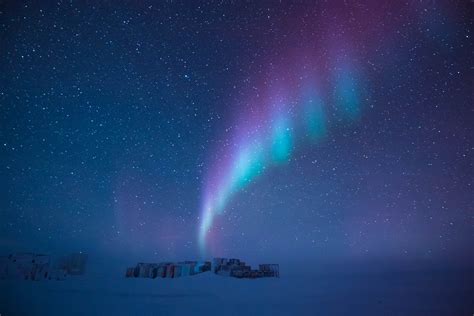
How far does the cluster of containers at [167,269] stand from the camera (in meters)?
9.58

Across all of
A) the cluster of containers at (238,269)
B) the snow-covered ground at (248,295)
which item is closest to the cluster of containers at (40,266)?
the snow-covered ground at (248,295)

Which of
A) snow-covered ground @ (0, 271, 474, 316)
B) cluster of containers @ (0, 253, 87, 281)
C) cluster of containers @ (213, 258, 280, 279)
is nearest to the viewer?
snow-covered ground @ (0, 271, 474, 316)

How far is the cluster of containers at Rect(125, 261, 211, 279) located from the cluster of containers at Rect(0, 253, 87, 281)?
1.50 metres

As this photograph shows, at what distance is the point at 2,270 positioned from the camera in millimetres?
8641

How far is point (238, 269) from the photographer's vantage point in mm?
10164

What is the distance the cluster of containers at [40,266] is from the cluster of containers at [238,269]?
4053mm

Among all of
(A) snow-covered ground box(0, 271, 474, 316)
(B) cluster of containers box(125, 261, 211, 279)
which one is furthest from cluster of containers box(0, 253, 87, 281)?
(B) cluster of containers box(125, 261, 211, 279)

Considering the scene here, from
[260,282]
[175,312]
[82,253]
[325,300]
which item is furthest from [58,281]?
[325,300]

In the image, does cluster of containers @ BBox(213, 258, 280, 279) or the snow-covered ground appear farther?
cluster of containers @ BBox(213, 258, 280, 279)

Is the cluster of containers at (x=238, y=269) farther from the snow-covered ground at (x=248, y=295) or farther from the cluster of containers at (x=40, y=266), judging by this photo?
the cluster of containers at (x=40, y=266)

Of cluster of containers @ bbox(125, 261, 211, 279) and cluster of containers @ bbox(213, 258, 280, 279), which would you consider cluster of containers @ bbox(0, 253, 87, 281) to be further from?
cluster of containers @ bbox(213, 258, 280, 279)

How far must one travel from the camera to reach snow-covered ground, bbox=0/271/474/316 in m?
7.89

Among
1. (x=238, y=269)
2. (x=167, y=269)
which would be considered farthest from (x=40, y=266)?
(x=238, y=269)

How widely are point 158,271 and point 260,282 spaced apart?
327 cm
